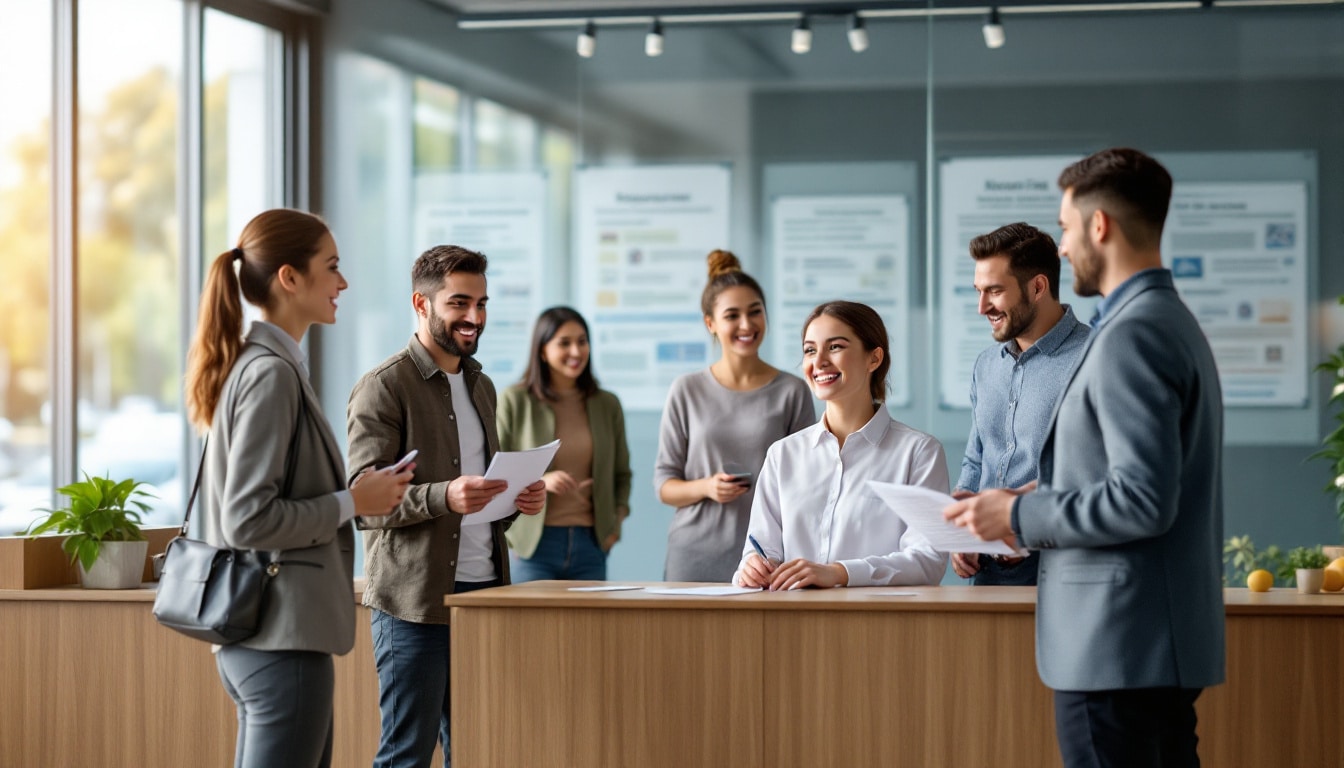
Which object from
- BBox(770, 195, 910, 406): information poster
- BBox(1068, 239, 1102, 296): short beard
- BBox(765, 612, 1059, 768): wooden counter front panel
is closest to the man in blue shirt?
BBox(765, 612, 1059, 768): wooden counter front panel

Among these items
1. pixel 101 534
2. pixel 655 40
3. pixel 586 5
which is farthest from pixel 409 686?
pixel 586 5

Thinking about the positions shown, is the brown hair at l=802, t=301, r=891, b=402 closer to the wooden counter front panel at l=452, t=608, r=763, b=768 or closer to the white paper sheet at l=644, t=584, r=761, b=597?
the white paper sheet at l=644, t=584, r=761, b=597

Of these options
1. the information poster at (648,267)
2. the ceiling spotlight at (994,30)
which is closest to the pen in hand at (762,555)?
the information poster at (648,267)

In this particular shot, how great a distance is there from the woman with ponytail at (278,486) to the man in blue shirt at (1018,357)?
154 cm

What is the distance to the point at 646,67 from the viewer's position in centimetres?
654

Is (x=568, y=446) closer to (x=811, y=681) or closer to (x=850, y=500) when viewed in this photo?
(x=850, y=500)

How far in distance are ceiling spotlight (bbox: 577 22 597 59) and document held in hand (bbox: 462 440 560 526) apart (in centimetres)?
353

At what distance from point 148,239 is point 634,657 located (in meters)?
3.74

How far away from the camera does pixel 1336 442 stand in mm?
5504

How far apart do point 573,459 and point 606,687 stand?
193 centimetres

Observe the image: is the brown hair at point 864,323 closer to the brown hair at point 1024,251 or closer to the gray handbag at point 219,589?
the brown hair at point 1024,251

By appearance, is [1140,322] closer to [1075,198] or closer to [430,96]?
[1075,198]

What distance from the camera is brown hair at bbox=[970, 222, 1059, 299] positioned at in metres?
3.45

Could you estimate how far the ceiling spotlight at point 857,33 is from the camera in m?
6.26
